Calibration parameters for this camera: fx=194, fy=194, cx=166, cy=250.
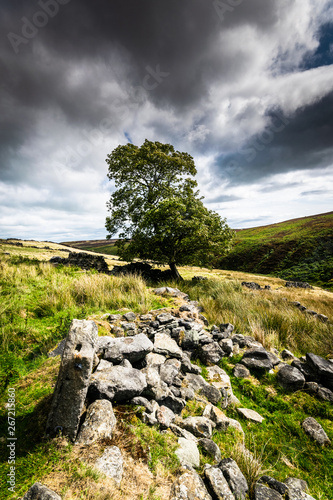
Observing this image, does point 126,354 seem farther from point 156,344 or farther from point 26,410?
point 26,410

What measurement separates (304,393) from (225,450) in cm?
285

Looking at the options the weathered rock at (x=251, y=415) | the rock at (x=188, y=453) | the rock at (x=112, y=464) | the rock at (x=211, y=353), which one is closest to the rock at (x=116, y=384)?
the rock at (x=112, y=464)

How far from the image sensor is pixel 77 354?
2.42 metres

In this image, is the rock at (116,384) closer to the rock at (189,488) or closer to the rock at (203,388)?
the rock at (189,488)

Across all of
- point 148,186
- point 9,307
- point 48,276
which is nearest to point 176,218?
point 148,186

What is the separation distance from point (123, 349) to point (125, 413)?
115 centimetres

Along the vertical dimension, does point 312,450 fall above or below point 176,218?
below

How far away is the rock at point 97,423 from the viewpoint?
2.24m

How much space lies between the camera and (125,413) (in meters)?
2.74

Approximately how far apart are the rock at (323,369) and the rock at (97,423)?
5.18 meters

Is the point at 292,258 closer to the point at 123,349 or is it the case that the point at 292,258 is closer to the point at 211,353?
the point at 211,353

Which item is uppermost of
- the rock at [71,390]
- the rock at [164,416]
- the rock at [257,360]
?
the rock at [71,390]

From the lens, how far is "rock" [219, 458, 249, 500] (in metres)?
2.32

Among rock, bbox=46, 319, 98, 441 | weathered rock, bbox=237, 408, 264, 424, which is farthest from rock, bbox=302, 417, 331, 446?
rock, bbox=46, 319, 98, 441
